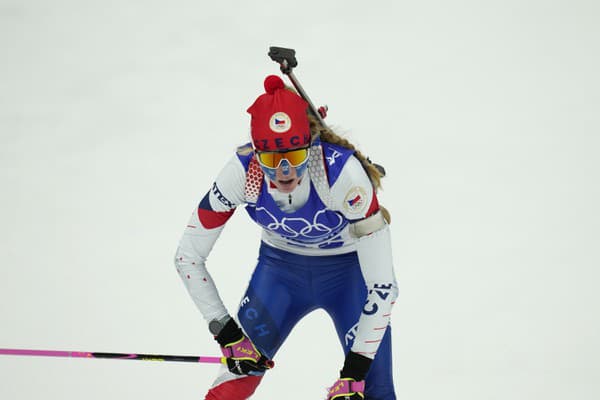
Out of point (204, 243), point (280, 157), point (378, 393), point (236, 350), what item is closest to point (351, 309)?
point (378, 393)

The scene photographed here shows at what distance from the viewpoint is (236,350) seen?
3344 mm

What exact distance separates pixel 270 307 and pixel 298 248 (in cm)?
28

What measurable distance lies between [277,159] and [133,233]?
10.1 feet

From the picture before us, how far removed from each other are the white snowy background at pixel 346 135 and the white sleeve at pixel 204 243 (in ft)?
2.99

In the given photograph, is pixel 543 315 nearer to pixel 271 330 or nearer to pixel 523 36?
pixel 271 330

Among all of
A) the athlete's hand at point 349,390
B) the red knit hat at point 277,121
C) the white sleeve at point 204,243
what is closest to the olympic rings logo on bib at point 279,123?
the red knit hat at point 277,121

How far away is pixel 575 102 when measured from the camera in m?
6.96

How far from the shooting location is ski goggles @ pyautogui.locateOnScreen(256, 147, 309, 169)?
2.89 metres

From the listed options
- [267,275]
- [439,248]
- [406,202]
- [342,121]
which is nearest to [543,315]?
[439,248]

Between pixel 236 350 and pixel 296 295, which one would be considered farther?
pixel 296 295

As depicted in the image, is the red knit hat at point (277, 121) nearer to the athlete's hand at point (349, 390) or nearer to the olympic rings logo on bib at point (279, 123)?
the olympic rings logo on bib at point (279, 123)

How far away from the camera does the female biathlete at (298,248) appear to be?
9.64 ft

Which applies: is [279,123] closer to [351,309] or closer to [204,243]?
[204,243]

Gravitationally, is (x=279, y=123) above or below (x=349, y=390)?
above
